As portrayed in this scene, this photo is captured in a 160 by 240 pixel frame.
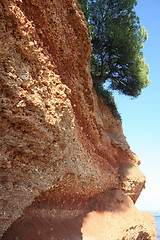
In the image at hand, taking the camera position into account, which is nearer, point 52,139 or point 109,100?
point 52,139

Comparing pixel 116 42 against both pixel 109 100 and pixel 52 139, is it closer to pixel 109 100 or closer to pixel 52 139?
pixel 109 100

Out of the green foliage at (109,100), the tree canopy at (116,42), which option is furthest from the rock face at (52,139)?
the tree canopy at (116,42)

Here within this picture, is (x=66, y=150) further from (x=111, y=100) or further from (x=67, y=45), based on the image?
(x=111, y=100)

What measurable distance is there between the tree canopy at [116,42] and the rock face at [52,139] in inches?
163

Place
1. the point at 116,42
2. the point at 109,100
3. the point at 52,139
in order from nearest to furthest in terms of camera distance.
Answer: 1. the point at 52,139
2. the point at 116,42
3. the point at 109,100

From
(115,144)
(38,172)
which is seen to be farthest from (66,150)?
(115,144)

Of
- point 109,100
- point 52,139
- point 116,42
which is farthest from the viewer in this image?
point 109,100

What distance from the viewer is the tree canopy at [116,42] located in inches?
368

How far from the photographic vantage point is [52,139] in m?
3.98

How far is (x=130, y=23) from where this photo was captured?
373 inches

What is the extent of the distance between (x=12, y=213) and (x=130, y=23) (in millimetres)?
9715

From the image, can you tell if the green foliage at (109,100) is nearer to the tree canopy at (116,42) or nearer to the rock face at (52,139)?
the tree canopy at (116,42)

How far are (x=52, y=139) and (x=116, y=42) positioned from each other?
24.3 feet

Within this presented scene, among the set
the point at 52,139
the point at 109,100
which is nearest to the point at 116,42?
the point at 109,100
